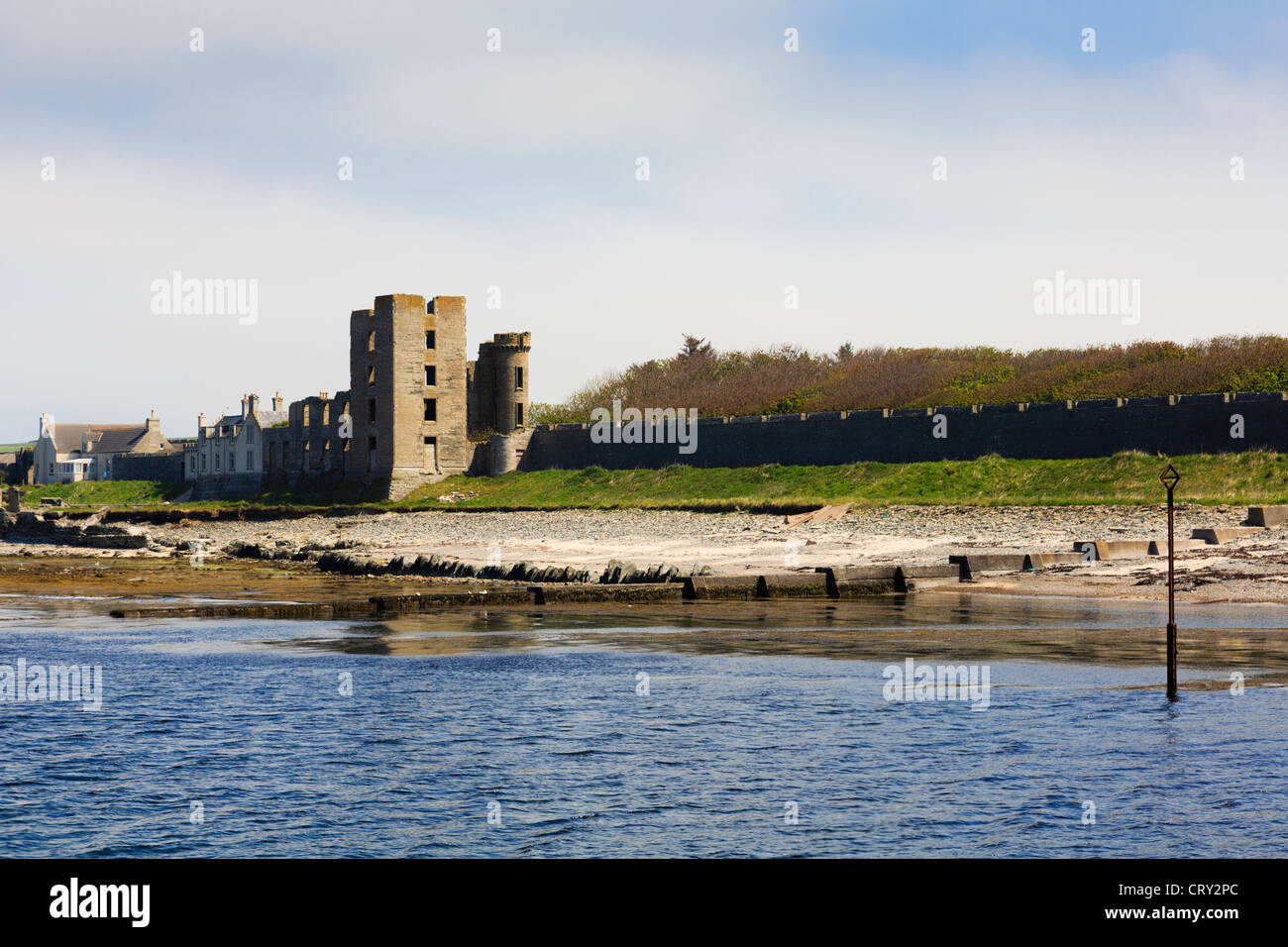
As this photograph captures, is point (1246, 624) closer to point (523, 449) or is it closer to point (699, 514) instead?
point (699, 514)

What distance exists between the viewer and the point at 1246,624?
24656mm

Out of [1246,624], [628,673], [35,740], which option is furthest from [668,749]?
[1246,624]

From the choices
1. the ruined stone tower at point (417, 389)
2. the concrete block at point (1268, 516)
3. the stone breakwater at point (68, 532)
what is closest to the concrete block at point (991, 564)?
the concrete block at point (1268, 516)

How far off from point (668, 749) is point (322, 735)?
15.0 feet

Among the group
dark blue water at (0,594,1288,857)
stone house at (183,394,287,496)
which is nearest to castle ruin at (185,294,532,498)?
stone house at (183,394,287,496)

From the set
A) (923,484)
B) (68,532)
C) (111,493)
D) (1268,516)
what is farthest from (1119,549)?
(111,493)

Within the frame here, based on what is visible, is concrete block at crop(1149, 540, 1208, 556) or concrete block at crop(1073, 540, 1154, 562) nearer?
concrete block at crop(1149, 540, 1208, 556)

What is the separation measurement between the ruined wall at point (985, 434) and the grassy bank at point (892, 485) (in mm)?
866

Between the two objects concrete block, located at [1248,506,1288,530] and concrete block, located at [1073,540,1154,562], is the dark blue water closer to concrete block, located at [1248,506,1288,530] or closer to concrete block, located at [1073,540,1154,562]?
concrete block, located at [1073,540,1154,562]

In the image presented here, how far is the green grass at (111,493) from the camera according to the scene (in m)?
101

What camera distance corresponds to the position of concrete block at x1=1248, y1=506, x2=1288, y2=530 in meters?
35.7

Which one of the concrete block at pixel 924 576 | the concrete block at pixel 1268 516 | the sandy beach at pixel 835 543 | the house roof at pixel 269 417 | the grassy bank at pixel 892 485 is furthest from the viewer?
the house roof at pixel 269 417

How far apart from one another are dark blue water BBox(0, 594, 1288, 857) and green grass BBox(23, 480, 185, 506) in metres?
80.9

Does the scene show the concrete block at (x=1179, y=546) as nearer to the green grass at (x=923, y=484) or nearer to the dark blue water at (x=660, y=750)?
the green grass at (x=923, y=484)
